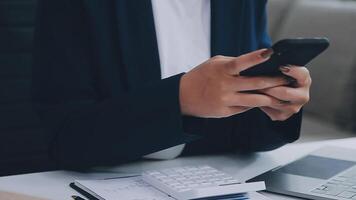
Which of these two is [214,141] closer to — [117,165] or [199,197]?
[117,165]

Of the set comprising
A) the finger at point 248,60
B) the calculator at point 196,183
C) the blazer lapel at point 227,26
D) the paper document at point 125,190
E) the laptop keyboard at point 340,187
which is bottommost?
the laptop keyboard at point 340,187

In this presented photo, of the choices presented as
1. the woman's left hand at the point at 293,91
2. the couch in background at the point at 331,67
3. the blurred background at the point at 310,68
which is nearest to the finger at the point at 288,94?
the woman's left hand at the point at 293,91

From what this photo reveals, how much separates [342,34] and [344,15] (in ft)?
0.23

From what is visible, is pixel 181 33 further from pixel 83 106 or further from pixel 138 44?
pixel 83 106

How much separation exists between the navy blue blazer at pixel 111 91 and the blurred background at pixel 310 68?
0.43ft

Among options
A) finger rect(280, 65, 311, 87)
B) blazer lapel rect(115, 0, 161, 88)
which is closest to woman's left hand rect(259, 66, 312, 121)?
finger rect(280, 65, 311, 87)

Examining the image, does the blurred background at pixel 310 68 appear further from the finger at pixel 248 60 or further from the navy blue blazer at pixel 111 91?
the finger at pixel 248 60

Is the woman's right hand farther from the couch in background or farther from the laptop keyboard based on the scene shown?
the couch in background

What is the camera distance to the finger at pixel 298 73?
0.76 meters

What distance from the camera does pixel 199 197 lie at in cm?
71

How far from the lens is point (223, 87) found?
765mm

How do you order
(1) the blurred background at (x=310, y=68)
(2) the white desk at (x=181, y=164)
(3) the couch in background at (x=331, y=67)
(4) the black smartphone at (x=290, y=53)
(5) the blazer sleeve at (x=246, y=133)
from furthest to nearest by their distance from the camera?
1. (3) the couch in background at (x=331, y=67)
2. (1) the blurred background at (x=310, y=68)
3. (5) the blazer sleeve at (x=246, y=133)
4. (2) the white desk at (x=181, y=164)
5. (4) the black smartphone at (x=290, y=53)

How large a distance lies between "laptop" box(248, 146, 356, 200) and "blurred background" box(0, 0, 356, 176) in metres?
0.40

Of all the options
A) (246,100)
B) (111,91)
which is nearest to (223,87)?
(246,100)
